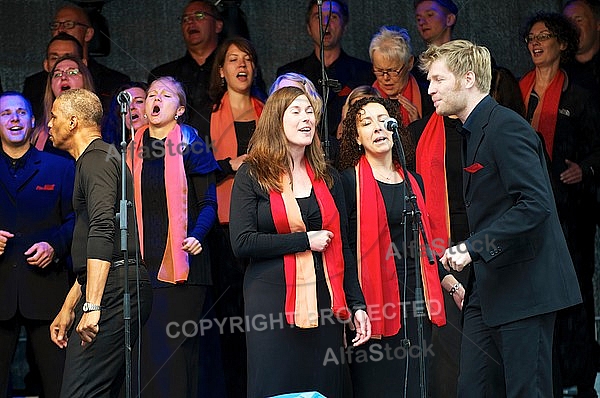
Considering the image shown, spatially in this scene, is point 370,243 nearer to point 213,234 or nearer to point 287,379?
point 287,379

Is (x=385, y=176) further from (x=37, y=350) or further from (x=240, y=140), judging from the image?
(x=37, y=350)

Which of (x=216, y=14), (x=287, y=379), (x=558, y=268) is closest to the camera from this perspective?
(x=558, y=268)

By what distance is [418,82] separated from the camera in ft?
21.8

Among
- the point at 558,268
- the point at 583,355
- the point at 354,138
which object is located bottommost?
the point at 583,355

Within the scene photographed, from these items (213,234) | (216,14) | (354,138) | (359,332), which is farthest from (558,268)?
(216,14)

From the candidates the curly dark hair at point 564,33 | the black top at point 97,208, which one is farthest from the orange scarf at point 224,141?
the curly dark hair at point 564,33

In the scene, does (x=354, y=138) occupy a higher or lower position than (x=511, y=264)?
higher

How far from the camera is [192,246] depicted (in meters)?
5.84

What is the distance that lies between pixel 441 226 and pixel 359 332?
1071 millimetres

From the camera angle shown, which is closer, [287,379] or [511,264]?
[511,264]

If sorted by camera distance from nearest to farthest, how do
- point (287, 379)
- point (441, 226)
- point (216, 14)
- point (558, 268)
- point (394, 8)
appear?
point (558, 268) < point (287, 379) < point (441, 226) < point (216, 14) < point (394, 8)

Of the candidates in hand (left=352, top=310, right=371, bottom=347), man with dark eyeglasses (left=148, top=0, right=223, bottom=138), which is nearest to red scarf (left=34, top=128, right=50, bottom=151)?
man with dark eyeglasses (left=148, top=0, right=223, bottom=138)

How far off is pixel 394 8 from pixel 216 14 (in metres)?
1.22

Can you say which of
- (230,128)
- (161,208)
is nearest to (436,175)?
(230,128)
